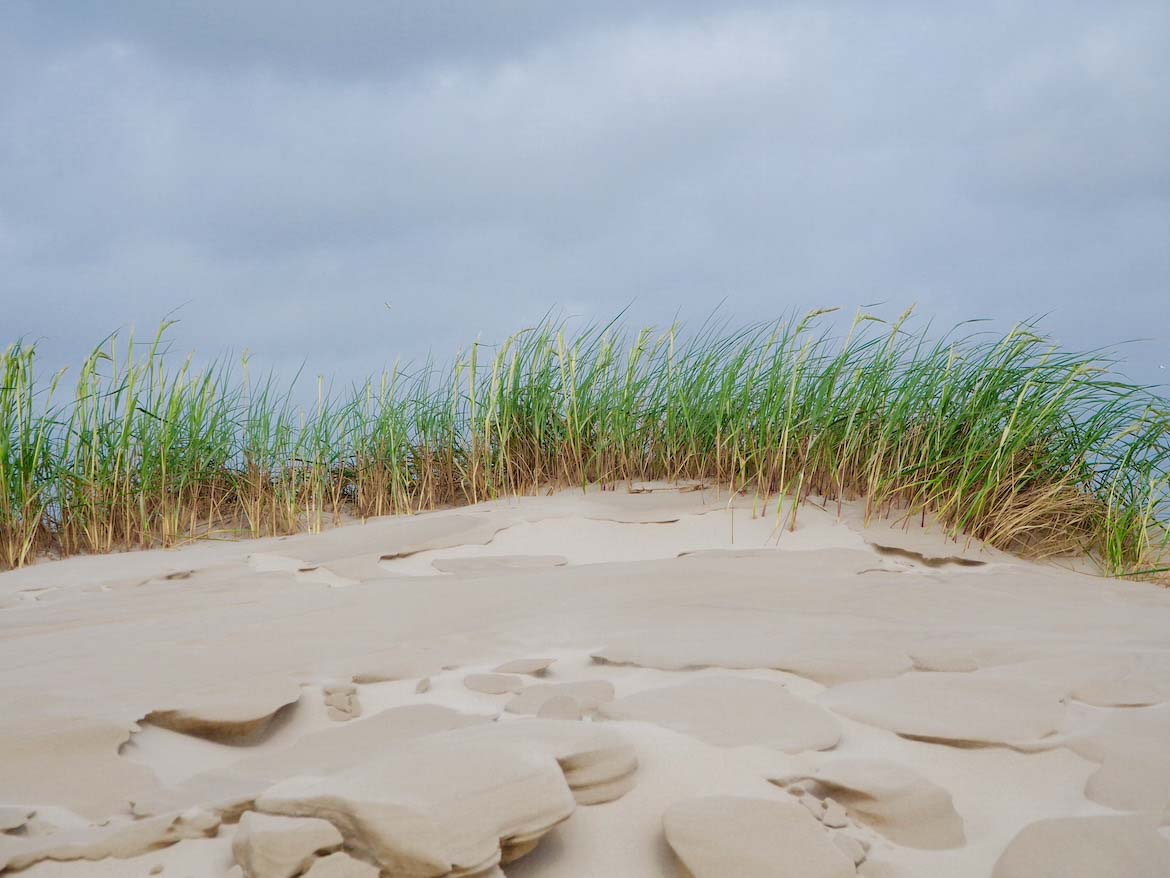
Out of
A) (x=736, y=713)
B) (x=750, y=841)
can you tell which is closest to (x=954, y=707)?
(x=736, y=713)

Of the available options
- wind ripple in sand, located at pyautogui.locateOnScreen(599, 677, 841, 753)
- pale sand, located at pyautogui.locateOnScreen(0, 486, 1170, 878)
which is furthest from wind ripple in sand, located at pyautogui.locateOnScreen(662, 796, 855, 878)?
wind ripple in sand, located at pyautogui.locateOnScreen(599, 677, 841, 753)

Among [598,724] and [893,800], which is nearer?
[893,800]

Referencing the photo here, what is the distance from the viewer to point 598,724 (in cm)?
121

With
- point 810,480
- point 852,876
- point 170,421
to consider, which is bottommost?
point 852,876

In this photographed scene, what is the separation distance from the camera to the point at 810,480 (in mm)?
3668

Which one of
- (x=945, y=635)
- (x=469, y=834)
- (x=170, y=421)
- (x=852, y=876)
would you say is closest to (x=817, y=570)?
(x=945, y=635)

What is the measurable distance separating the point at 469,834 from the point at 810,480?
2.98 m

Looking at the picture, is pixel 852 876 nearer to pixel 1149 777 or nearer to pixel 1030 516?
pixel 1149 777

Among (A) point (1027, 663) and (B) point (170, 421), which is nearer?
(A) point (1027, 663)

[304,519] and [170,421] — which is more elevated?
[170,421]

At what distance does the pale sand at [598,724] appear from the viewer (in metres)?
0.96

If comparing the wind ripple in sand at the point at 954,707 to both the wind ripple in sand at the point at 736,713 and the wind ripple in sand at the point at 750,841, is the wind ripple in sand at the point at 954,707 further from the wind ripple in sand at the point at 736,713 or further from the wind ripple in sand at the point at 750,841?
the wind ripple in sand at the point at 750,841

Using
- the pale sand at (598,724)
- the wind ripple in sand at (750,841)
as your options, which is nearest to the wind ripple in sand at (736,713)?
the pale sand at (598,724)

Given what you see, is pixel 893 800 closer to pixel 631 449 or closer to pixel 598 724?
pixel 598 724
